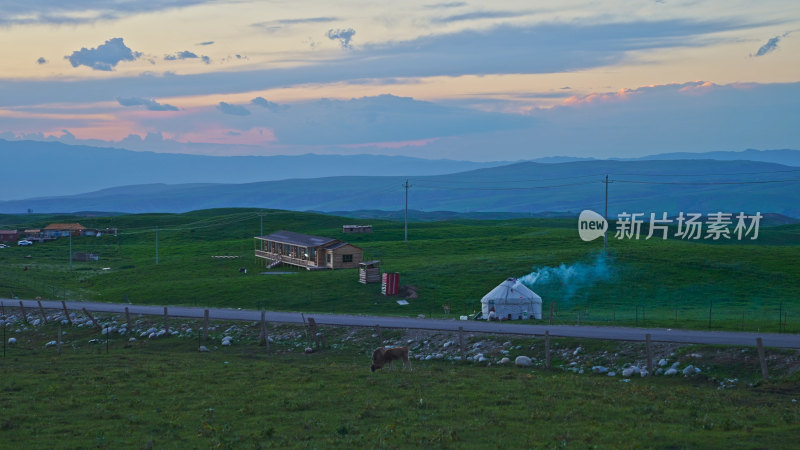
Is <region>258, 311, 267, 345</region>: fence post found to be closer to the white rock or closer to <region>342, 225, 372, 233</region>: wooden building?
the white rock

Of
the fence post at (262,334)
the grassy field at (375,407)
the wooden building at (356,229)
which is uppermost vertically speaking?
the wooden building at (356,229)

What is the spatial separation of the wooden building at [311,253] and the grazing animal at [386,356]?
53734mm

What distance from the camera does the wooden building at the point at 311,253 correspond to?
88625mm

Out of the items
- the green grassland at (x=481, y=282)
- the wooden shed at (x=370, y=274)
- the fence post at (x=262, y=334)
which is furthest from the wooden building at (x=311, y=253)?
the fence post at (x=262, y=334)

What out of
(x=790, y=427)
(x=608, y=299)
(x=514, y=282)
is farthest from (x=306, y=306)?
(x=790, y=427)

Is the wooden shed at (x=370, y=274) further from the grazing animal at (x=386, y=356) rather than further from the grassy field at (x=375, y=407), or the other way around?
the grazing animal at (x=386, y=356)

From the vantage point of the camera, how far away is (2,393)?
28.9 metres

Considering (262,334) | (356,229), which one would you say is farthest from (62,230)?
(262,334)

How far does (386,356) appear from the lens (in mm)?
33594

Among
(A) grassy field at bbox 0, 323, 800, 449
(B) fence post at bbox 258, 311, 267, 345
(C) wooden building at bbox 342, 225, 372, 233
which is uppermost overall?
(C) wooden building at bbox 342, 225, 372, 233

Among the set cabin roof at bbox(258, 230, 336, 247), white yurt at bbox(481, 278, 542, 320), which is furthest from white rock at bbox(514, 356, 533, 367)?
cabin roof at bbox(258, 230, 336, 247)

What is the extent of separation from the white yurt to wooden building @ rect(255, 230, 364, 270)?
3363 cm

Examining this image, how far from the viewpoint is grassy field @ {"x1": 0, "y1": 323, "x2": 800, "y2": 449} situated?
70.1 ft

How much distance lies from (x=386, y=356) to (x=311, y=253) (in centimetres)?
5869
